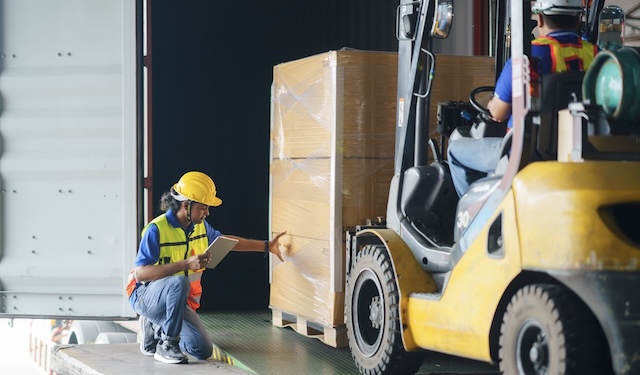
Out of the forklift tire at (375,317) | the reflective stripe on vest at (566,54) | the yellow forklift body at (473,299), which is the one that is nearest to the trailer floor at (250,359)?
the forklift tire at (375,317)

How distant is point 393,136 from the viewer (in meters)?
5.54

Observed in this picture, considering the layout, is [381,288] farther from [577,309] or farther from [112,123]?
[112,123]

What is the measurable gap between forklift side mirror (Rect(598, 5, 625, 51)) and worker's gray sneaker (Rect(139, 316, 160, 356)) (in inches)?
119

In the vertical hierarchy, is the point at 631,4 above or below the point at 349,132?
above


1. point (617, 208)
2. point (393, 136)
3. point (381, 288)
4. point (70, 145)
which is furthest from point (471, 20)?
point (617, 208)

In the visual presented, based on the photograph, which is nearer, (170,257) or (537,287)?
(537,287)

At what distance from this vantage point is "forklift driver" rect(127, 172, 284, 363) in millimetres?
5535

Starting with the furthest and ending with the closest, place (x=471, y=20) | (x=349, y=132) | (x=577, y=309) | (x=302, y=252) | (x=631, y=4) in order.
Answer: (x=471, y=20) < (x=631, y=4) < (x=302, y=252) < (x=349, y=132) < (x=577, y=309)

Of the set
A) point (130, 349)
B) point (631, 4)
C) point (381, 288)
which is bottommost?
point (130, 349)

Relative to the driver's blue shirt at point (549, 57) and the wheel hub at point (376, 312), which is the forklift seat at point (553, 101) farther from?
the wheel hub at point (376, 312)

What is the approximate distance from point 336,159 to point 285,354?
42.2 inches

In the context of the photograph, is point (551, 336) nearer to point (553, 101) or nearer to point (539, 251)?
point (539, 251)

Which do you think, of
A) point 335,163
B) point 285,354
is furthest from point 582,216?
point 285,354

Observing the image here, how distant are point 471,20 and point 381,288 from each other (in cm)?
405
